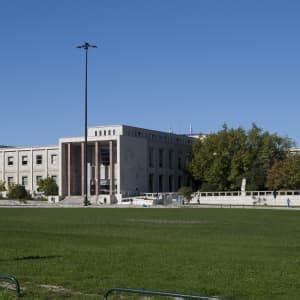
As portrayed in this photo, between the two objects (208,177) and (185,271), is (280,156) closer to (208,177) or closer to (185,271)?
(208,177)

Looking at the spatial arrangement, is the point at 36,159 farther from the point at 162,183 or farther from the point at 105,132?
the point at 162,183

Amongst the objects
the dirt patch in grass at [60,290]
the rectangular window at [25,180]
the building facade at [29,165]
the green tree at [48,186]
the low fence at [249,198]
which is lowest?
the dirt patch in grass at [60,290]

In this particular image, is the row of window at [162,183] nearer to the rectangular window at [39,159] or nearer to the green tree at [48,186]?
the green tree at [48,186]

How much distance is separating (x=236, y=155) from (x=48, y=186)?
38.5 m

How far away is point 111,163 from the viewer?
5290 inches

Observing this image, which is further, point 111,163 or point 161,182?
point 161,182

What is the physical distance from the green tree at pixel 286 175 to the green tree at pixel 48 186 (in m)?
45.8

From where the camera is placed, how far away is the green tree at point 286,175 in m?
113

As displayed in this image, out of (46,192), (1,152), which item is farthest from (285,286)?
(1,152)

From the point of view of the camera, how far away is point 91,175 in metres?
136

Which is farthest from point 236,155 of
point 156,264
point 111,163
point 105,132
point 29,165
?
point 156,264

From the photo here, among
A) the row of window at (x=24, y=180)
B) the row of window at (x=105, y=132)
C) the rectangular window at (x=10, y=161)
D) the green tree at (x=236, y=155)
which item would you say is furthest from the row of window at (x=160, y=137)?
the rectangular window at (x=10, y=161)

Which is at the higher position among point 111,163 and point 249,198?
point 111,163

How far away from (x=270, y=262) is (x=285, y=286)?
14.7 feet
